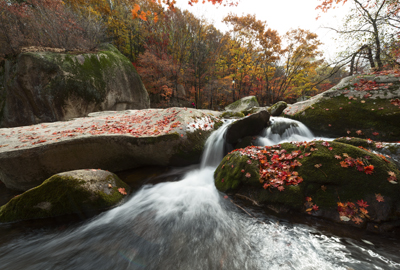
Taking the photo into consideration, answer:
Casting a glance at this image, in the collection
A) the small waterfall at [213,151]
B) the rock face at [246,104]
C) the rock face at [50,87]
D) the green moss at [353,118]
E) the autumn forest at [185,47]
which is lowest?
the small waterfall at [213,151]

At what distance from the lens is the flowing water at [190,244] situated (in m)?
1.99

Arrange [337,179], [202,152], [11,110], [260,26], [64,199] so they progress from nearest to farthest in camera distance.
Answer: [337,179] < [64,199] < [202,152] < [11,110] < [260,26]

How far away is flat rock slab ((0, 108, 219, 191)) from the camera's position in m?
4.25

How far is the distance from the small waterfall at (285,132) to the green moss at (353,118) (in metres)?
0.49

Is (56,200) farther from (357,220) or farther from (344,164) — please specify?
(344,164)

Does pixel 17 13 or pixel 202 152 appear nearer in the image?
pixel 202 152

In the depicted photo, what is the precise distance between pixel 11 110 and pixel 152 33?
48.8 feet

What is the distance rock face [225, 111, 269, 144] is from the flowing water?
2.80 m

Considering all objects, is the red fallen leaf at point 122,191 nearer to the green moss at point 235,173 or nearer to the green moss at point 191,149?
the green moss at point 191,149

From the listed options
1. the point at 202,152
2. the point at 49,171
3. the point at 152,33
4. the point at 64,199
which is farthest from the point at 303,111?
the point at 152,33

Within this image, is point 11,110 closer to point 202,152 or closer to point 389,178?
point 202,152

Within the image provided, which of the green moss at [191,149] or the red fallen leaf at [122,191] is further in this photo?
the green moss at [191,149]

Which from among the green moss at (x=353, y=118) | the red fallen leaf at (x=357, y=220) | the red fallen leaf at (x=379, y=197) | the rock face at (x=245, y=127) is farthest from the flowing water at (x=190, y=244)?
the green moss at (x=353, y=118)

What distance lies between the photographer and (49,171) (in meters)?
4.51
